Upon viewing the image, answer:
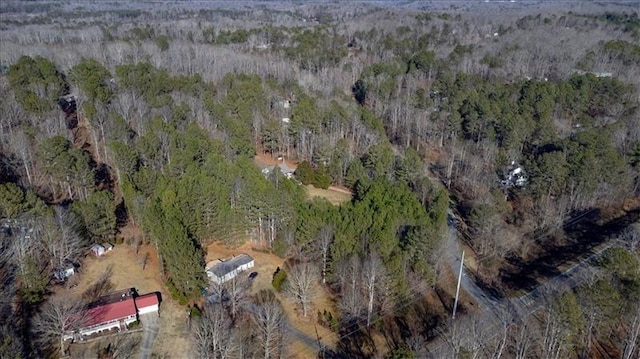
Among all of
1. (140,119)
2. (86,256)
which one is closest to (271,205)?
(86,256)

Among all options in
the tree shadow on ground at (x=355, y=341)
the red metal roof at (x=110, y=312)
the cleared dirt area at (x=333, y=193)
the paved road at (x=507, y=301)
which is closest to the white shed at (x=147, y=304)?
the red metal roof at (x=110, y=312)

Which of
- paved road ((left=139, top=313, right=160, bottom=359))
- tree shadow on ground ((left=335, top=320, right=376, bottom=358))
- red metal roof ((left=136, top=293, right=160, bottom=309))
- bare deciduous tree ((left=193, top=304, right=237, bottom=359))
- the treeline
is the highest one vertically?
the treeline

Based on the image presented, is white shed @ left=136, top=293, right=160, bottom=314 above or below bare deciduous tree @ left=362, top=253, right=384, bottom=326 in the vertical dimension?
below

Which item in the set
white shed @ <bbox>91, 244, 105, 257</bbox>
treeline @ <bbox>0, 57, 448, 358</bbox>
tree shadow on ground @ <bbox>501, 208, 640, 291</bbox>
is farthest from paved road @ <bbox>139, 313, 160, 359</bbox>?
tree shadow on ground @ <bbox>501, 208, 640, 291</bbox>

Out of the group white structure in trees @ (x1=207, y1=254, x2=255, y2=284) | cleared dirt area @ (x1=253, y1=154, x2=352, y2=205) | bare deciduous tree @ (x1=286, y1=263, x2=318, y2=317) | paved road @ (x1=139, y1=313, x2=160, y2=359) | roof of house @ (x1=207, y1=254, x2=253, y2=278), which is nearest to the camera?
paved road @ (x1=139, y1=313, x2=160, y2=359)

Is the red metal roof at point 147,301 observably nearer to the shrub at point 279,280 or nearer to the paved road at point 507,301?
the shrub at point 279,280

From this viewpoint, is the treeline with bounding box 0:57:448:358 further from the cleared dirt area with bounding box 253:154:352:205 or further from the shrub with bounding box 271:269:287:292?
the shrub with bounding box 271:269:287:292

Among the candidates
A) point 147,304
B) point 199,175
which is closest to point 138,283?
point 147,304

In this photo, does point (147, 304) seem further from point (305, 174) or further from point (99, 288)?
point (305, 174)
